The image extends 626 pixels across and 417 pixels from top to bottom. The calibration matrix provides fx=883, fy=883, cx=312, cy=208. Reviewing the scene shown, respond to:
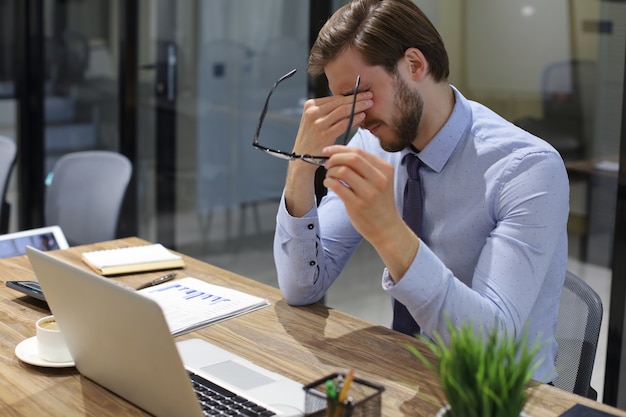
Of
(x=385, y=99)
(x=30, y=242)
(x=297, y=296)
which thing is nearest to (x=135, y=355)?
(x=297, y=296)

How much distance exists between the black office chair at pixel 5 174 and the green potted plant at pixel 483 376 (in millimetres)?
3067

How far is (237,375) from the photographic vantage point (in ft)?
5.17

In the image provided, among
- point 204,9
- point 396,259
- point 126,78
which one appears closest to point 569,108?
point 396,259

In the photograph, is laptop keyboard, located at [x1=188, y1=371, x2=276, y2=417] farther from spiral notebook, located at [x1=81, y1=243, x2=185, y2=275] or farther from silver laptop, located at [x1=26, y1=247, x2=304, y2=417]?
spiral notebook, located at [x1=81, y1=243, x2=185, y2=275]

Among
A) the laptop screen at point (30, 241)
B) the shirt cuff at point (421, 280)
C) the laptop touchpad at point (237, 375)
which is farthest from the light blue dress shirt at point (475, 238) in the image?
the laptop screen at point (30, 241)

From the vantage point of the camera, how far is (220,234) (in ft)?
14.7

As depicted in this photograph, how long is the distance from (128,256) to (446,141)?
0.89m

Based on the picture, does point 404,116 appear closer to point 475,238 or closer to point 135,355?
point 475,238

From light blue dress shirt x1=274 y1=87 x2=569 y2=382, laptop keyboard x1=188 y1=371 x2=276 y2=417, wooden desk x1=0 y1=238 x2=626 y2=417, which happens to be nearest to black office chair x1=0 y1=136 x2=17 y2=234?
wooden desk x1=0 y1=238 x2=626 y2=417

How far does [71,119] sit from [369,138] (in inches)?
129

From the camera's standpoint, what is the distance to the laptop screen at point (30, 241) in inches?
97.8

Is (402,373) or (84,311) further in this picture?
(402,373)

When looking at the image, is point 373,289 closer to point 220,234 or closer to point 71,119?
point 220,234

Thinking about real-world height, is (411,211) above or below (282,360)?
above
